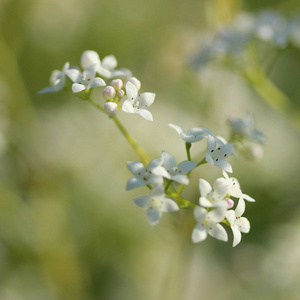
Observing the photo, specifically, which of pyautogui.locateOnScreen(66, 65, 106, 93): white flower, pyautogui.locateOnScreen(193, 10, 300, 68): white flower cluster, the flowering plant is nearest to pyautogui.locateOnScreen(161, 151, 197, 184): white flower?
the flowering plant

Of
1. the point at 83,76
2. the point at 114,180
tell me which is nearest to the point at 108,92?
the point at 83,76

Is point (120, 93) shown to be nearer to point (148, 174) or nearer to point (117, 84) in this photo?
point (117, 84)

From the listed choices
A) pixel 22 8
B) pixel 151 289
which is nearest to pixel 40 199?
pixel 151 289

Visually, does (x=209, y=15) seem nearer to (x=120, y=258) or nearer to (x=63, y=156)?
(x=63, y=156)

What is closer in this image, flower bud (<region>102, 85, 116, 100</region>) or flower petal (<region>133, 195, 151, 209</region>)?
flower petal (<region>133, 195, 151, 209</region>)

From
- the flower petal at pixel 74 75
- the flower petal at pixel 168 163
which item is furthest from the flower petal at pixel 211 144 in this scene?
the flower petal at pixel 74 75

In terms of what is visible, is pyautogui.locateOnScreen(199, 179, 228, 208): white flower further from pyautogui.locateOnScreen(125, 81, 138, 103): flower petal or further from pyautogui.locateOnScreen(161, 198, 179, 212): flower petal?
pyautogui.locateOnScreen(125, 81, 138, 103): flower petal

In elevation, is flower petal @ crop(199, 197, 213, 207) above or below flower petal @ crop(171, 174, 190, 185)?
below
